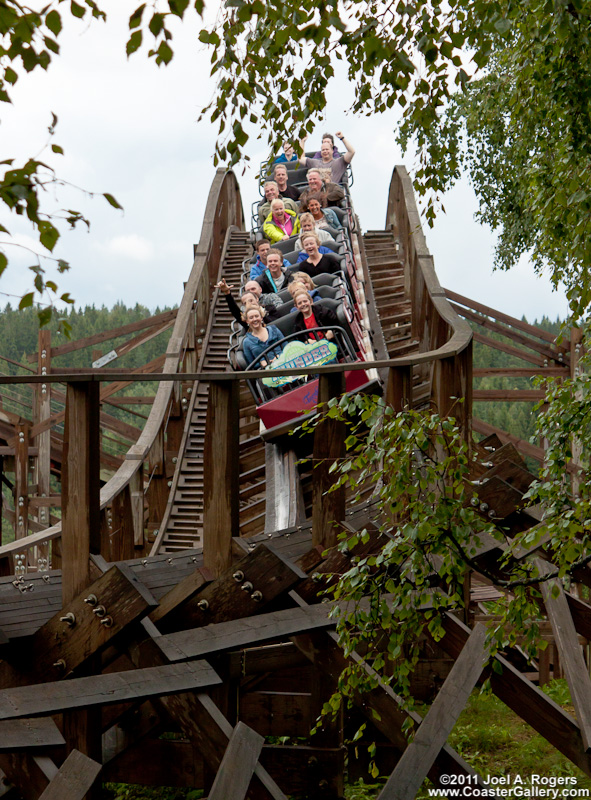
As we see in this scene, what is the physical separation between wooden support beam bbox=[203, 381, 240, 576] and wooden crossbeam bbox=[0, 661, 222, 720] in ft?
1.35

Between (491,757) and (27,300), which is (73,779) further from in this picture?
(491,757)

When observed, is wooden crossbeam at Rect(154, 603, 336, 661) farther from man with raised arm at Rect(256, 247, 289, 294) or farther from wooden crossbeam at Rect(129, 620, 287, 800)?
man with raised arm at Rect(256, 247, 289, 294)

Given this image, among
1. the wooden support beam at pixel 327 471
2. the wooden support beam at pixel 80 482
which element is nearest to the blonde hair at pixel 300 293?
the wooden support beam at pixel 327 471

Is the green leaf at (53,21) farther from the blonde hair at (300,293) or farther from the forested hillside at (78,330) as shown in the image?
the forested hillside at (78,330)

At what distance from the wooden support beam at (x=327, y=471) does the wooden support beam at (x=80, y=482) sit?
83 cm

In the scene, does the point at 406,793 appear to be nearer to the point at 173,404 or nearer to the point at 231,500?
the point at 231,500

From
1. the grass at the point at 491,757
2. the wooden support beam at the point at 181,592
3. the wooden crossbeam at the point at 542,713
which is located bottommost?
the grass at the point at 491,757

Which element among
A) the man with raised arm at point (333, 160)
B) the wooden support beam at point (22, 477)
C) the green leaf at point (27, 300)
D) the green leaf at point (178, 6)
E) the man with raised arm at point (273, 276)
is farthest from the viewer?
the man with raised arm at point (333, 160)

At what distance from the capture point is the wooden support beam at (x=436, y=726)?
11.8ft

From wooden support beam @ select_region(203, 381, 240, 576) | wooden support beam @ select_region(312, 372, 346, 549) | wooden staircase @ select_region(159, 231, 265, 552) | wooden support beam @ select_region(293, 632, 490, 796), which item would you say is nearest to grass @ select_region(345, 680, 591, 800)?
wooden staircase @ select_region(159, 231, 265, 552)

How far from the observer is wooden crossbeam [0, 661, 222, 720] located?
315 cm

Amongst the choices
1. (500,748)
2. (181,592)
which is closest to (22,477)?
(500,748)

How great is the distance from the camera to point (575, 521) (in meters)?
3.17

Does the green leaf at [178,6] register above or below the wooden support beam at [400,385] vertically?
above
